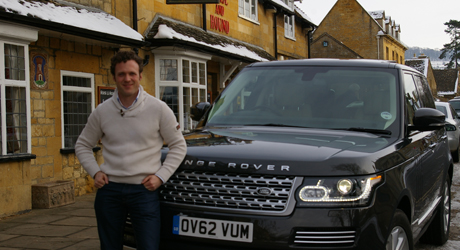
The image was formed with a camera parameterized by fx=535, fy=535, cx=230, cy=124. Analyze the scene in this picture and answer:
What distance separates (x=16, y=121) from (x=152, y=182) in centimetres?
618

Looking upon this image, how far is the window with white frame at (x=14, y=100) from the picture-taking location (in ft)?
27.8

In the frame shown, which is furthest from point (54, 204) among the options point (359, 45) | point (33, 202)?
point (359, 45)

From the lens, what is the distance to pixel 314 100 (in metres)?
4.59

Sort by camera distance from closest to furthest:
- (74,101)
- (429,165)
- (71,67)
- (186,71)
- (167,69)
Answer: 1. (429,165)
2. (71,67)
3. (74,101)
4. (167,69)
5. (186,71)

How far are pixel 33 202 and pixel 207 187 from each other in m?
6.57

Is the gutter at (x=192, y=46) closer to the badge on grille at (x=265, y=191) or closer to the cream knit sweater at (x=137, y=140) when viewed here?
the cream knit sweater at (x=137, y=140)

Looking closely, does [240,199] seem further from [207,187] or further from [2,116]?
[2,116]

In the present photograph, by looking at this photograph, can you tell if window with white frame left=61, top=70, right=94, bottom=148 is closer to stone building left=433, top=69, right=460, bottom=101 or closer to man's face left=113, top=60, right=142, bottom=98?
man's face left=113, top=60, right=142, bottom=98

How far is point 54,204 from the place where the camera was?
9094 millimetres

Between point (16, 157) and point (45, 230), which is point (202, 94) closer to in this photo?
point (16, 157)

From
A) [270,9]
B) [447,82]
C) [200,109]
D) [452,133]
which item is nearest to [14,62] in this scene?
[200,109]

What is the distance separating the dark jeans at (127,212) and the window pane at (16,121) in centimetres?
570

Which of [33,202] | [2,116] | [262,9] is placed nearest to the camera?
[2,116]

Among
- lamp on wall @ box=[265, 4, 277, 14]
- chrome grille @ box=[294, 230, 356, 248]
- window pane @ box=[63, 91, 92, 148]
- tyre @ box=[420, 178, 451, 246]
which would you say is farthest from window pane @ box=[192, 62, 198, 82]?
chrome grille @ box=[294, 230, 356, 248]
